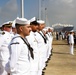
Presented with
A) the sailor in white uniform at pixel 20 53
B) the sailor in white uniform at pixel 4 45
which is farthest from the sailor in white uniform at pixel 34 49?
the sailor in white uniform at pixel 20 53

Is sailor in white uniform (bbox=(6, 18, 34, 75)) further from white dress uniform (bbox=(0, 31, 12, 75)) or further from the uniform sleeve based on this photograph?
white dress uniform (bbox=(0, 31, 12, 75))

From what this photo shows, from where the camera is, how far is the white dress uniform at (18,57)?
14.2ft

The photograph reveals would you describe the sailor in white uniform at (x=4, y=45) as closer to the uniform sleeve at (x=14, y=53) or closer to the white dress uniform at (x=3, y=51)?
the white dress uniform at (x=3, y=51)

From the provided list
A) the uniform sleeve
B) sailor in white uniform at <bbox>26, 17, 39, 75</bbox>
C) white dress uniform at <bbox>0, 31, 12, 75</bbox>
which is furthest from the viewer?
sailor in white uniform at <bbox>26, 17, 39, 75</bbox>

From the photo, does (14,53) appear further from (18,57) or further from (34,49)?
(34,49)

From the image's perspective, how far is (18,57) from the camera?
4.38m

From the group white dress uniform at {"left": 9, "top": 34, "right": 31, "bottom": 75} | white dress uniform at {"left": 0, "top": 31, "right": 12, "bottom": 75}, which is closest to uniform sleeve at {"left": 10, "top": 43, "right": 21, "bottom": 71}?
white dress uniform at {"left": 9, "top": 34, "right": 31, "bottom": 75}

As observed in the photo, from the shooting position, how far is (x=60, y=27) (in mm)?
116562

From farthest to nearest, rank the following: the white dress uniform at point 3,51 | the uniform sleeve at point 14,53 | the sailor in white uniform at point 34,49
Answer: the sailor in white uniform at point 34,49
the white dress uniform at point 3,51
the uniform sleeve at point 14,53

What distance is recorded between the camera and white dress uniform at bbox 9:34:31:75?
14.2 ft

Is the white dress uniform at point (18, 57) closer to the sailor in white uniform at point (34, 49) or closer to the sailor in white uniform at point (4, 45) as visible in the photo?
the sailor in white uniform at point (34, 49)

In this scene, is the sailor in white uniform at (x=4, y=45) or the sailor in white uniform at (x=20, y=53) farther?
the sailor in white uniform at (x=4, y=45)

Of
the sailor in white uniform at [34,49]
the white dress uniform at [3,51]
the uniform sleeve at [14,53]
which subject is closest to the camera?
the uniform sleeve at [14,53]

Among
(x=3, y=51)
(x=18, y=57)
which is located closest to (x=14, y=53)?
(x=18, y=57)
